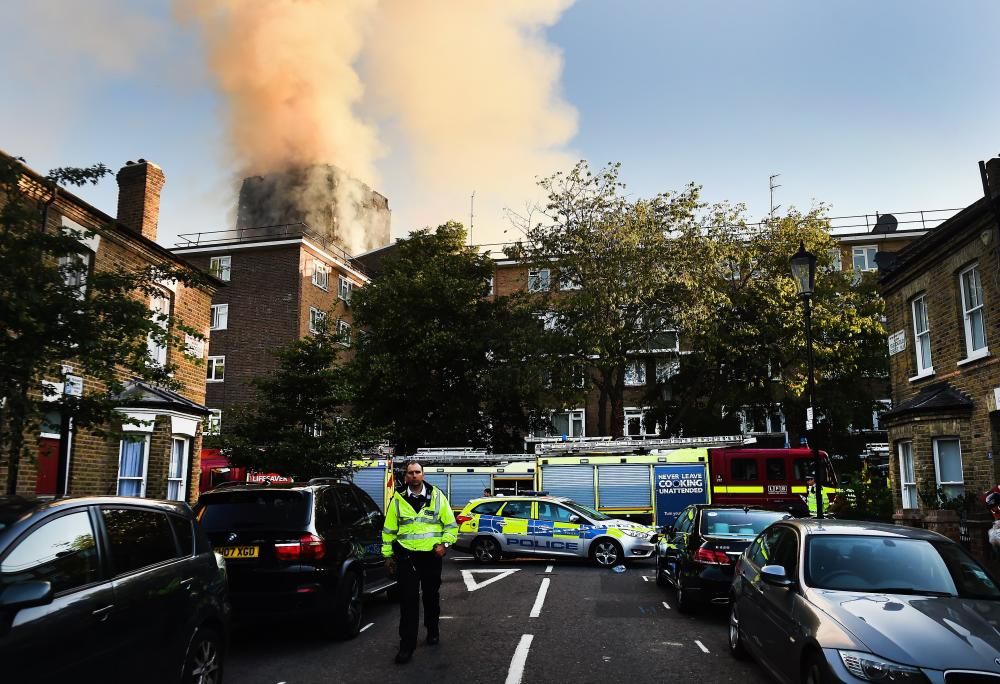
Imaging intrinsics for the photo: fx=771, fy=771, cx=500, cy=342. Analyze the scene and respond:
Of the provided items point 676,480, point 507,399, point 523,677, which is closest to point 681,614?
point 523,677

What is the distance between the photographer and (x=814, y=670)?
4.92 m

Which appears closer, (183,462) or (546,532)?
(546,532)

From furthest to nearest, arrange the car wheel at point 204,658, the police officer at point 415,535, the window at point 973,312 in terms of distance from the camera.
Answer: the window at point 973,312 < the police officer at point 415,535 < the car wheel at point 204,658

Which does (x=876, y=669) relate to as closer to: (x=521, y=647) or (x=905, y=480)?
(x=521, y=647)

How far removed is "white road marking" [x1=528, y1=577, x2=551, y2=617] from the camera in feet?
32.0

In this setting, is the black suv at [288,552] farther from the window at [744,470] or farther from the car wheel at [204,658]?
the window at [744,470]

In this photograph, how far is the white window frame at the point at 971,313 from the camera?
45.8 ft

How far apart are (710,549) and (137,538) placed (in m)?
6.62

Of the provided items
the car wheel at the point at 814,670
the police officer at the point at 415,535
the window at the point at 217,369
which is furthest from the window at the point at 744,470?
the window at the point at 217,369

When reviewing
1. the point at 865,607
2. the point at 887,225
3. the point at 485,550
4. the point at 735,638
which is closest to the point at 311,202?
the point at 887,225

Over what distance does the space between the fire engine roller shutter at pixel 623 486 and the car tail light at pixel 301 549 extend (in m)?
16.4

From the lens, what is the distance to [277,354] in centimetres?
1811

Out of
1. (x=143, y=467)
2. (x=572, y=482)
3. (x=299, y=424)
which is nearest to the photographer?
(x=143, y=467)

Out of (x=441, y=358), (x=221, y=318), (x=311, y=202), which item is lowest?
(x=441, y=358)
